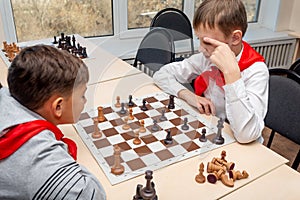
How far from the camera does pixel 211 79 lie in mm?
1459

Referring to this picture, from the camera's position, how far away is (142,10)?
10.1 feet

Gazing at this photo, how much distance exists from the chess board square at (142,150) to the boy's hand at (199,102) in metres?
0.38

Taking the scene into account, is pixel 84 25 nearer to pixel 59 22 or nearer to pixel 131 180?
pixel 59 22

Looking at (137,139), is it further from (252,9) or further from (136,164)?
(252,9)

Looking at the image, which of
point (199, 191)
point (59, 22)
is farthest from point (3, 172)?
point (59, 22)

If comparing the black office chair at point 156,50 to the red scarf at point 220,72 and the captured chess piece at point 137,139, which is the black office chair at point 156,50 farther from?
the captured chess piece at point 137,139

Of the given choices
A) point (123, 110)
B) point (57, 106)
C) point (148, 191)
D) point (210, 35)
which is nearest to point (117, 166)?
point (148, 191)

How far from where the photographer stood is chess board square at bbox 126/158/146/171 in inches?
37.6

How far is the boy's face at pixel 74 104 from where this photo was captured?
0.85 m

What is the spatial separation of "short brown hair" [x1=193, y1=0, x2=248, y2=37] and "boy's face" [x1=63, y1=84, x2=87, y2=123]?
587 mm

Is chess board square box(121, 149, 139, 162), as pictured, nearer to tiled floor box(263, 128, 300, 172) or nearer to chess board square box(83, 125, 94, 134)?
chess board square box(83, 125, 94, 134)

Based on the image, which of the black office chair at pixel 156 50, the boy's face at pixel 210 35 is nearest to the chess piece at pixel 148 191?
the boy's face at pixel 210 35

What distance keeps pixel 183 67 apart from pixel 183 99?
0.23m

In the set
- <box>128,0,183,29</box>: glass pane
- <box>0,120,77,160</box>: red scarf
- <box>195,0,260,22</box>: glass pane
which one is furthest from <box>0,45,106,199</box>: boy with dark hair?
<box>195,0,260,22</box>: glass pane
